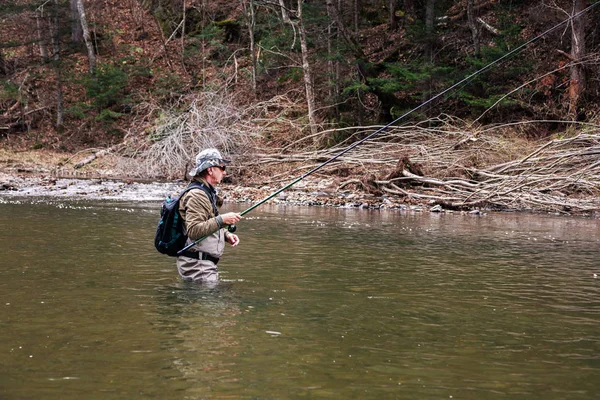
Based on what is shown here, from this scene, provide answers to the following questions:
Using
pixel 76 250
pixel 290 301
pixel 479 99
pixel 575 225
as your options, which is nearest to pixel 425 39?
pixel 479 99

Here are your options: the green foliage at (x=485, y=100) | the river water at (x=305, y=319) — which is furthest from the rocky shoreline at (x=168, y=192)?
the river water at (x=305, y=319)

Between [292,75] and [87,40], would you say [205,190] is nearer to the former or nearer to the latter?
[292,75]

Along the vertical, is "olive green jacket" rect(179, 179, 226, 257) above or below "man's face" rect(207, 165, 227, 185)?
below

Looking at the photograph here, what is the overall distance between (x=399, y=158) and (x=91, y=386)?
13703mm

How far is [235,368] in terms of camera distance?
4.23 metres

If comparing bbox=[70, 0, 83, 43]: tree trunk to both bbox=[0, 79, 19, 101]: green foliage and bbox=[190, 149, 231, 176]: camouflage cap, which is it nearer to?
bbox=[0, 79, 19, 101]: green foliage

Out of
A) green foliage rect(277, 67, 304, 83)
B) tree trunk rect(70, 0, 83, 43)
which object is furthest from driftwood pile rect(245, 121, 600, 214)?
tree trunk rect(70, 0, 83, 43)

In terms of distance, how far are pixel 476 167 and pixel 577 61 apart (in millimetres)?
5203

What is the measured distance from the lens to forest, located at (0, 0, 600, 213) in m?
16.3

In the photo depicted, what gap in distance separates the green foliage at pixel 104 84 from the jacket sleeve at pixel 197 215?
73.1 feet

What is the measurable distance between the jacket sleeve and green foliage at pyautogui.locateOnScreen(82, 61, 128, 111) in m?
22.3

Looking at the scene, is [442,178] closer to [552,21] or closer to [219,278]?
[552,21]

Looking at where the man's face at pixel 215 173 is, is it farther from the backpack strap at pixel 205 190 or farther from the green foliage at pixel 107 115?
the green foliage at pixel 107 115

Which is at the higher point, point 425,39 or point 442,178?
point 425,39
